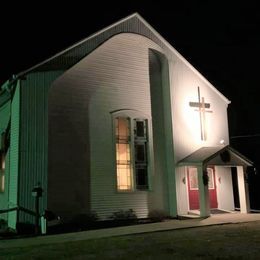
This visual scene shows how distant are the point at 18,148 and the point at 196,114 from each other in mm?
7821

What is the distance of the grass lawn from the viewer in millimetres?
8281

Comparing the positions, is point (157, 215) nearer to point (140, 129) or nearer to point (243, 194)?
point (140, 129)

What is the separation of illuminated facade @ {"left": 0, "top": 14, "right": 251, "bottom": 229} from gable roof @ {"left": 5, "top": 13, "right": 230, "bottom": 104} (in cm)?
4

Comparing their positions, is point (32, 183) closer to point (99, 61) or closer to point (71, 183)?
point (71, 183)

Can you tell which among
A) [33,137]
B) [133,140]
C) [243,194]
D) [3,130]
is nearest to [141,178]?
[133,140]

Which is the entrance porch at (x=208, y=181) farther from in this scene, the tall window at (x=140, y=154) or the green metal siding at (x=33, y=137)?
the green metal siding at (x=33, y=137)

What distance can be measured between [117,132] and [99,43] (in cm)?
346

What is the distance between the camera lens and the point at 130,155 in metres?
15.2

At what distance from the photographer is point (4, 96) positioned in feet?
49.9

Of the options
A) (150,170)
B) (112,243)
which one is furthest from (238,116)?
(112,243)

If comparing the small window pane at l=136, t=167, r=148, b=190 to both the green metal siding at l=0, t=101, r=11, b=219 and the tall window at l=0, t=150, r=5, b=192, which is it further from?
the tall window at l=0, t=150, r=5, b=192

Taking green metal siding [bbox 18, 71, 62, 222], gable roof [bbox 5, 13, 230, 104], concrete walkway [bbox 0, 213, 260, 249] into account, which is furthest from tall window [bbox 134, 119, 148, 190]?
green metal siding [bbox 18, 71, 62, 222]

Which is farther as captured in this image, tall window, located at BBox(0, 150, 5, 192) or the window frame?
tall window, located at BBox(0, 150, 5, 192)

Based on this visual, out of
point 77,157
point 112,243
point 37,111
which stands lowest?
point 112,243
